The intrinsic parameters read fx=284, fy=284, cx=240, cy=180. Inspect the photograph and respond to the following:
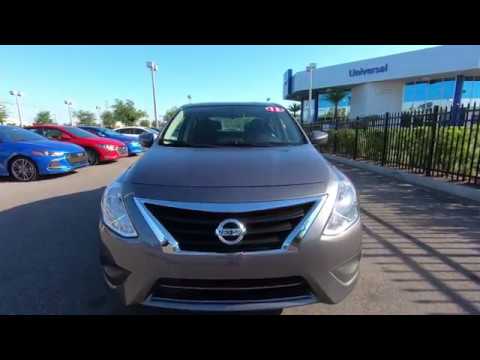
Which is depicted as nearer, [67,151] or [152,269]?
[152,269]

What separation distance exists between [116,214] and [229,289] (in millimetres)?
860

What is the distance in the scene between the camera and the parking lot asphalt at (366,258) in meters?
2.27

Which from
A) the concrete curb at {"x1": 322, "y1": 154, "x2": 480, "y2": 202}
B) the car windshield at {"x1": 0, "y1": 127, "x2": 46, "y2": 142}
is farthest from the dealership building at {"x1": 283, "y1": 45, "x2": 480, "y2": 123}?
the car windshield at {"x1": 0, "y1": 127, "x2": 46, "y2": 142}

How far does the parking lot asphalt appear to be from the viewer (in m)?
2.27

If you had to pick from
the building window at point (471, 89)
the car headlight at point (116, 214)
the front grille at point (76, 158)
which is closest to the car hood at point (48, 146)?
the front grille at point (76, 158)

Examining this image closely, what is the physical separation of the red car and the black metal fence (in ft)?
29.5

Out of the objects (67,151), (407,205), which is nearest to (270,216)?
(407,205)

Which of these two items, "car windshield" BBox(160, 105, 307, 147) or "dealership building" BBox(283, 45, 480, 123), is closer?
"car windshield" BBox(160, 105, 307, 147)

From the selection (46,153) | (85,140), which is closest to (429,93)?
(85,140)

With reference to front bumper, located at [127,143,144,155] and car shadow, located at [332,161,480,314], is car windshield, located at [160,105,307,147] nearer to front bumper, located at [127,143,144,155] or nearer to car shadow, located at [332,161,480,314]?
car shadow, located at [332,161,480,314]
